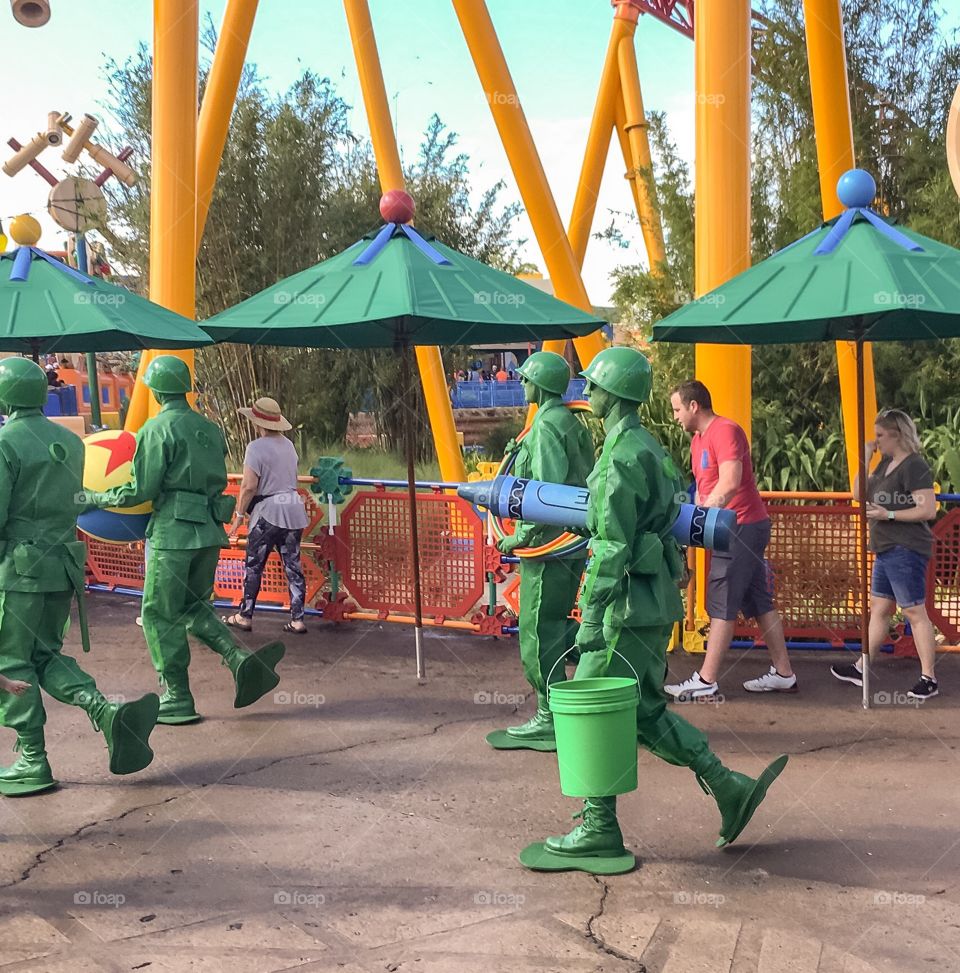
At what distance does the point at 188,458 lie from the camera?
22.3 ft

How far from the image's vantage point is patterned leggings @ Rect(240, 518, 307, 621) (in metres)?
9.09

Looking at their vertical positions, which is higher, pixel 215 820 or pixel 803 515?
pixel 803 515

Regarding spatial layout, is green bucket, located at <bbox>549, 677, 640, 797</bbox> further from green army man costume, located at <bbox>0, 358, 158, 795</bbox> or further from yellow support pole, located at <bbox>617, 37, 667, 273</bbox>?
yellow support pole, located at <bbox>617, 37, 667, 273</bbox>

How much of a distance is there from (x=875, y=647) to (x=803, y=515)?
1133mm

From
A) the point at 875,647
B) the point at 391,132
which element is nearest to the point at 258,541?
the point at 875,647

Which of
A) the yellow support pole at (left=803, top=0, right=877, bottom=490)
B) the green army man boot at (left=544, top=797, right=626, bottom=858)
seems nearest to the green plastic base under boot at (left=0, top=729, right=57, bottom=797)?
the green army man boot at (left=544, top=797, right=626, bottom=858)

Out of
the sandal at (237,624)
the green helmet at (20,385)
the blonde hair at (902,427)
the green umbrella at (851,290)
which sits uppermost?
the green umbrella at (851,290)

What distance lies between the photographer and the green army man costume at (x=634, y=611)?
15.3ft

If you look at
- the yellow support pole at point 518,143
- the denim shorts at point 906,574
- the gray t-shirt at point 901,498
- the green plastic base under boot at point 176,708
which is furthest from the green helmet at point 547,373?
the yellow support pole at point 518,143

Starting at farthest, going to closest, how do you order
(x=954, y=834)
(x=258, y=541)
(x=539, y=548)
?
(x=258, y=541)
(x=539, y=548)
(x=954, y=834)

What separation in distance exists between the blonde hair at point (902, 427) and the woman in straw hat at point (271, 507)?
441 cm

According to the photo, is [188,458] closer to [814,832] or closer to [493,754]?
[493,754]

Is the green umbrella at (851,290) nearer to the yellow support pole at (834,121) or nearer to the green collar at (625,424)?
the green collar at (625,424)

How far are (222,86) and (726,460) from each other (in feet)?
22.1
